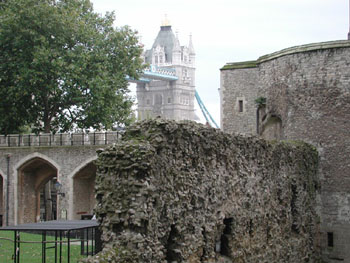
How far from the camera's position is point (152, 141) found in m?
10.8

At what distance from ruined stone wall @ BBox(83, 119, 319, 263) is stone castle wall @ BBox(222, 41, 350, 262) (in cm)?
384

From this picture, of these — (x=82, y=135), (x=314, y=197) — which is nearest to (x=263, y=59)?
(x=314, y=197)

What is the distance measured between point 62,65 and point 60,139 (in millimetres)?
4336

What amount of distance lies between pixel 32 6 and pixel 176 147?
2516cm

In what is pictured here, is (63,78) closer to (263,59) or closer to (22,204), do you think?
(22,204)

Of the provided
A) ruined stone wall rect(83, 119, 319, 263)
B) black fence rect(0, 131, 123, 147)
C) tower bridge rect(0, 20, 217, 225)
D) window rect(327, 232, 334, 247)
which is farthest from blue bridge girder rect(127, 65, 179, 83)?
ruined stone wall rect(83, 119, 319, 263)

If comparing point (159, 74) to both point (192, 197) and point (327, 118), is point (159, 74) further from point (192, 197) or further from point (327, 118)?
point (192, 197)

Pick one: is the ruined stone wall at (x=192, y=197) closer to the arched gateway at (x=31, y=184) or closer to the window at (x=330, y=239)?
the window at (x=330, y=239)

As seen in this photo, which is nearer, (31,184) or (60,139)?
(60,139)

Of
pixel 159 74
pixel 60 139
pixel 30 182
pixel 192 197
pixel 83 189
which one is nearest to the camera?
pixel 192 197

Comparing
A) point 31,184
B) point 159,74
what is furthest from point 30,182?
point 159,74

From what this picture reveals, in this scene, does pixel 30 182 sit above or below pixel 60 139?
below

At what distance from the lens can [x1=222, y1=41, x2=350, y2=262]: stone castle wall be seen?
2131cm

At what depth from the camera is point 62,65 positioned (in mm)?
34281
